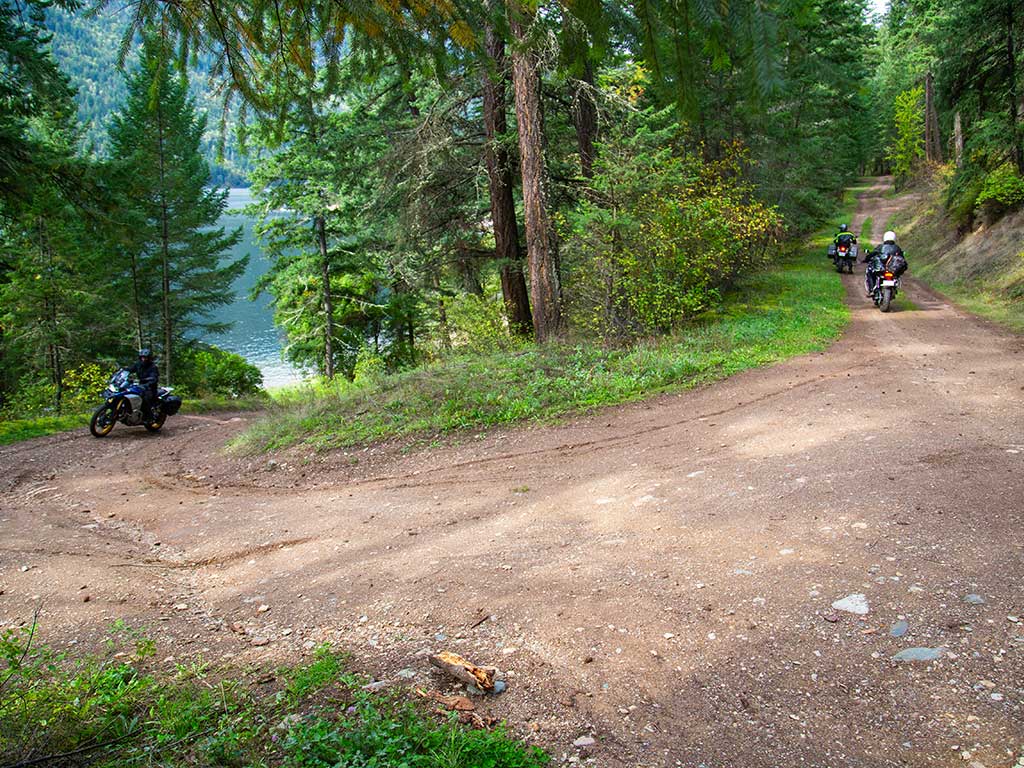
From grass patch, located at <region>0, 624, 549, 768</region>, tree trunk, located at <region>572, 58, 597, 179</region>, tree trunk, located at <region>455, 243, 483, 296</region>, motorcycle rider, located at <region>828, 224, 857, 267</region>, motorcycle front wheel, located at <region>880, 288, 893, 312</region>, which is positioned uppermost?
tree trunk, located at <region>572, 58, 597, 179</region>

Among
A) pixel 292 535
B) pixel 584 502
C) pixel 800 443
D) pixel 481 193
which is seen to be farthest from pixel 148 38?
pixel 481 193

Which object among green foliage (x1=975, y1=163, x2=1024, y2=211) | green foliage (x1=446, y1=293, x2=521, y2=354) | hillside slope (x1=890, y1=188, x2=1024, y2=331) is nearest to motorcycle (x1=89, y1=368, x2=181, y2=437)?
green foliage (x1=446, y1=293, x2=521, y2=354)

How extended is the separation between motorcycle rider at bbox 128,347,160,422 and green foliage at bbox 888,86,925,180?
174 feet

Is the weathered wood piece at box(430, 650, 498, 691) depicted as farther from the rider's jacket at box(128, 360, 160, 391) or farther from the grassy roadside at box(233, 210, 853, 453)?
the rider's jacket at box(128, 360, 160, 391)

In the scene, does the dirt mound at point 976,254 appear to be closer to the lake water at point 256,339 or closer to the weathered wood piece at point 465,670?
the weathered wood piece at point 465,670

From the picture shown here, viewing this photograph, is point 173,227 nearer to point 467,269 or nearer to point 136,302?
point 136,302

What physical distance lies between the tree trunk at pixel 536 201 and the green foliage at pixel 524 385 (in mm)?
1087

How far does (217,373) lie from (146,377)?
1575 centimetres

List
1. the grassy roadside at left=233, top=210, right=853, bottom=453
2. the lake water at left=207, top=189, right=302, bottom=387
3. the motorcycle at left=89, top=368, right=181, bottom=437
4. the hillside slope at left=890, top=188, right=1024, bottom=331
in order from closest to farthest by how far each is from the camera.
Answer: the grassy roadside at left=233, top=210, right=853, bottom=453, the motorcycle at left=89, top=368, right=181, bottom=437, the hillside slope at left=890, top=188, right=1024, bottom=331, the lake water at left=207, top=189, right=302, bottom=387

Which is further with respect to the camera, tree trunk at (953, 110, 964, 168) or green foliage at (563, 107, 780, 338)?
tree trunk at (953, 110, 964, 168)

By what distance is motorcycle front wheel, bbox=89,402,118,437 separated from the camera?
40.8 feet

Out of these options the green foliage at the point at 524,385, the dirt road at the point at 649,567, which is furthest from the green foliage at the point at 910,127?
the dirt road at the point at 649,567

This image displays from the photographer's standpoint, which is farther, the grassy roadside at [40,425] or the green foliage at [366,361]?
the green foliage at [366,361]

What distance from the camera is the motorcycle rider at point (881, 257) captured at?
16.4 m
